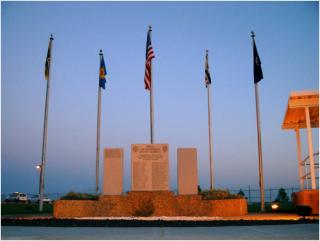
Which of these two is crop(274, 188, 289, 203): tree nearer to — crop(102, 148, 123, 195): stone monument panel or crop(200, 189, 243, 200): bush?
crop(200, 189, 243, 200): bush

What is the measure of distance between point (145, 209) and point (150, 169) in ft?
5.91

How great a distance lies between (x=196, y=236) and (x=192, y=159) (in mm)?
8878

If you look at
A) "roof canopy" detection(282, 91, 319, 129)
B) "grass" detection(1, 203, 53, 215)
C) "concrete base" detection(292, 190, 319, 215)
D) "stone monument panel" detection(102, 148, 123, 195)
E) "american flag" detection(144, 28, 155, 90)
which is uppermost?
"american flag" detection(144, 28, 155, 90)

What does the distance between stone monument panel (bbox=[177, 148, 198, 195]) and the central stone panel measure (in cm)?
62

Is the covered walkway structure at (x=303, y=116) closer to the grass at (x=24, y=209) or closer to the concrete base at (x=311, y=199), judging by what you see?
the concrete base at (x=311, y=199)

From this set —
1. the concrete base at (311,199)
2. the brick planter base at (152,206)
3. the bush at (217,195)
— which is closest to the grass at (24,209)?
the brick planter base at (152,206)

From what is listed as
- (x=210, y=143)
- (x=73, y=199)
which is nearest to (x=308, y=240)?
(x=73, y=199)

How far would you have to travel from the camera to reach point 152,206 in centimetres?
1670

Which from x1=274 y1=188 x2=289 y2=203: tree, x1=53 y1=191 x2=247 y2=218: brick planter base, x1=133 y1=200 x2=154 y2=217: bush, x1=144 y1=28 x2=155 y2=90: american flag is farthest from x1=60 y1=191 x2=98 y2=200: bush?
x1=274 y1=188 x2=289 y2=203: tree

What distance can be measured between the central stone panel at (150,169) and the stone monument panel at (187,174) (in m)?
0.62

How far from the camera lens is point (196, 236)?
850 cm

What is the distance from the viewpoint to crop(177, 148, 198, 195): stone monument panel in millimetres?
17234

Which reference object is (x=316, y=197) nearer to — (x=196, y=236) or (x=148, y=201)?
(x=148, y=201)

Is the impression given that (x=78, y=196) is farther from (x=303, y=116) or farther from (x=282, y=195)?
(x=282, y=195)
